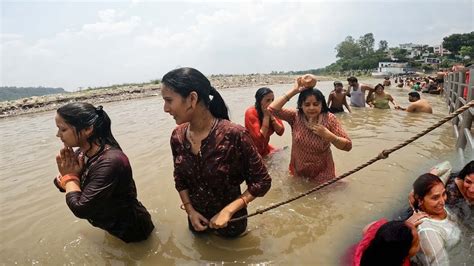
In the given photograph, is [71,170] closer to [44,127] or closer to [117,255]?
[117,255]

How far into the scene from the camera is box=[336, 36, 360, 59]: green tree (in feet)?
339

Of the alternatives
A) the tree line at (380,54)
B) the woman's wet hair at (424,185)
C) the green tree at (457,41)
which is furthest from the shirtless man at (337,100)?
the green tree at (457,41)

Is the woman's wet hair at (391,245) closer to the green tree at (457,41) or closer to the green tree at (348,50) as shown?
the green tree at (457,41)

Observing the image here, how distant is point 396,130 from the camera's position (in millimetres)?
7684

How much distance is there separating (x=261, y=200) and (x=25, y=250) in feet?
8.08

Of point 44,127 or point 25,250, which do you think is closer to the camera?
point 25,250

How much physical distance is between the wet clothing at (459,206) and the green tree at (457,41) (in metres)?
96.7

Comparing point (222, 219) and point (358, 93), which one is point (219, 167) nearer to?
point (222, 219)

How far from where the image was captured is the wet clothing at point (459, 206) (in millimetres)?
2842

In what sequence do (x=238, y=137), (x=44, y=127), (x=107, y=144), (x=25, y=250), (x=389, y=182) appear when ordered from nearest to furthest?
1. (x=238, y=137)
2. (x=107, y=144)
3. (x=25, y=250)
4. (x=389, y=182)
5. (x=44, y=127)

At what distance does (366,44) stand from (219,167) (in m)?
115

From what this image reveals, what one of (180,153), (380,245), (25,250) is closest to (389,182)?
(380,245)

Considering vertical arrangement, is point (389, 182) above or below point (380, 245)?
below

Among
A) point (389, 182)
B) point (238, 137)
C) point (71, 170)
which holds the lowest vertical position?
point (389, 182)
